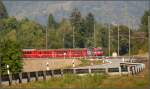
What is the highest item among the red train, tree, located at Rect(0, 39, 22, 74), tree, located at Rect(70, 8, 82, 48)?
tree, located at Rect(70, 8, 82, 48)

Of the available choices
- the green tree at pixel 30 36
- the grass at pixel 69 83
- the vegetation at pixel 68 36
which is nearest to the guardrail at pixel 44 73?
the grass at pixel 69 83

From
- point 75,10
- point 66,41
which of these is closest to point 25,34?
point 66,41

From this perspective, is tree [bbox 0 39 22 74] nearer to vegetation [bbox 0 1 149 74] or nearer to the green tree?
vegetation [bbox 0 1 149 74]

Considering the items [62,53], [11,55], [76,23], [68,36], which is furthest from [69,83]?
[76,23]

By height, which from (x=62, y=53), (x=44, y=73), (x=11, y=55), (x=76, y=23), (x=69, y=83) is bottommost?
(x=62, y=53)

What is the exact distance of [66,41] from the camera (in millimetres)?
168125

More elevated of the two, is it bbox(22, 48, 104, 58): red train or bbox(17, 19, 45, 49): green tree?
bbox(17, 19, 45, 49): green tree

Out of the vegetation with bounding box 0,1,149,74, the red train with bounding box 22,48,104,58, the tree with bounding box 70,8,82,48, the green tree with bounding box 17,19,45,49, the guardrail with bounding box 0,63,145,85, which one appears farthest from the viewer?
the tree with bounding box 70,8,82,48

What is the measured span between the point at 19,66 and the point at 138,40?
3793 inches

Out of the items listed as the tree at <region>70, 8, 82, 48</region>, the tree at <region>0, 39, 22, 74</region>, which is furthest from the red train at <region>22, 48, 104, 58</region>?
the tree at <region>0, 39, 22, 74</region>

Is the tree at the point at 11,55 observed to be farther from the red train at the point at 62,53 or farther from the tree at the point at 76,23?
the tree at the point at 76,23

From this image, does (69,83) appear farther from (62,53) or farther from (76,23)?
(76,23)

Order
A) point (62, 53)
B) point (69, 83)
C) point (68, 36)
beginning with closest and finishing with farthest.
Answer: point (69, 83) → point (62, 53) → point (68, 36)

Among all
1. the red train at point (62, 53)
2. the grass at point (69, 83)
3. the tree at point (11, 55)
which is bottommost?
the red train at point (62, 53)
